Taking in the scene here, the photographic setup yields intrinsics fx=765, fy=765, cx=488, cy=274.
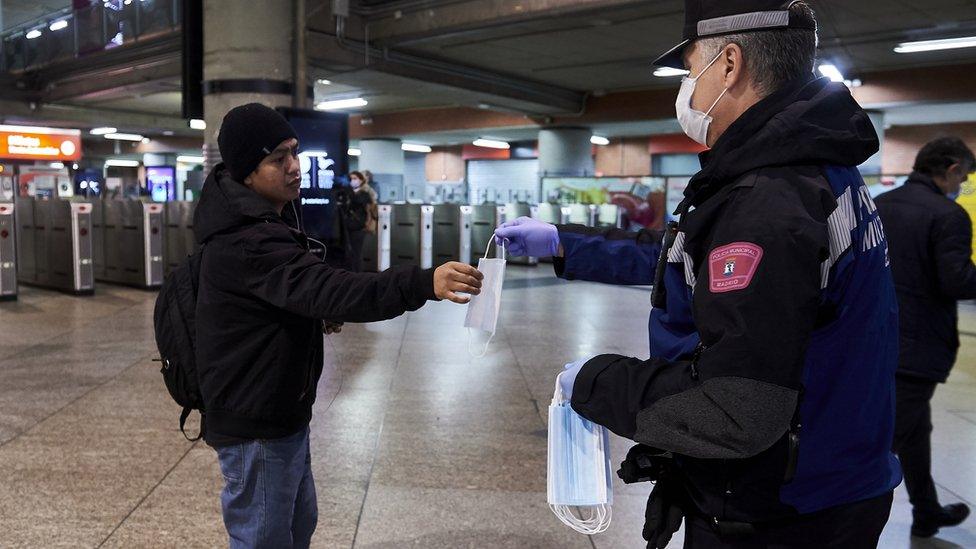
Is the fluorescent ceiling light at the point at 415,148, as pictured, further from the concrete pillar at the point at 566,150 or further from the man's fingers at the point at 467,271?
the man's fingers at the point at 467,271

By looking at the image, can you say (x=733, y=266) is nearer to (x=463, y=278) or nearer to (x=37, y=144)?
(x=463, y=278)

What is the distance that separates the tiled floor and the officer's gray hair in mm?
2627

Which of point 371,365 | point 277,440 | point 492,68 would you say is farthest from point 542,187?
point 277,440

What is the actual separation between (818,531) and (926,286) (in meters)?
2.60

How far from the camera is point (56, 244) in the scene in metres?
13.1

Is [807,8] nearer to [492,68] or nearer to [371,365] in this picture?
[371,365]

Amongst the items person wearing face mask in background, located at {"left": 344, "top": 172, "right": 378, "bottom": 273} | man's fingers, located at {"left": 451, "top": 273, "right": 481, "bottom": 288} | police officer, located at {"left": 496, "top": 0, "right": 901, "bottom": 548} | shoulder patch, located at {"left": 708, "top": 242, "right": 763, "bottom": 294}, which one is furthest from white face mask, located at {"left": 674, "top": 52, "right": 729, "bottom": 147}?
person wearing face mask in background, located at {"left": 344, "top": 172, "right": 378, "bottom": 273}

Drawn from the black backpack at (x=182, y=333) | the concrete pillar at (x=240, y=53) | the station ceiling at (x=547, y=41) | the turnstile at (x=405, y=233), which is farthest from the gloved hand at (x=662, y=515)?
the turnstile at (x=405, y=233)

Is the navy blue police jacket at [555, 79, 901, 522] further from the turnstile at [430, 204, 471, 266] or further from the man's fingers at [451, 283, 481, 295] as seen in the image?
the turnstile at [430, 204, 471, 266]

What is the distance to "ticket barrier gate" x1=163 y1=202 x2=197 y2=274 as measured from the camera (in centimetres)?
1385

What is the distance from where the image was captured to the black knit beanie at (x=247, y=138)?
239 centimetres

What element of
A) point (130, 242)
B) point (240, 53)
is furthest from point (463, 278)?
point (130, 242)

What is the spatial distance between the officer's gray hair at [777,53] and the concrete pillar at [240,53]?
9.04 metres

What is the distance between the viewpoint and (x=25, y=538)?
346cm
